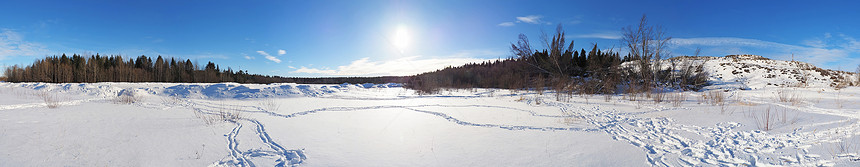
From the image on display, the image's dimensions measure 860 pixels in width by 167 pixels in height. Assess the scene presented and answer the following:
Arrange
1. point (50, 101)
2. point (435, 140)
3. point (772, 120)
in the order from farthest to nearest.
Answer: point (50, 101)
point (772, 120)
point (435, 140)

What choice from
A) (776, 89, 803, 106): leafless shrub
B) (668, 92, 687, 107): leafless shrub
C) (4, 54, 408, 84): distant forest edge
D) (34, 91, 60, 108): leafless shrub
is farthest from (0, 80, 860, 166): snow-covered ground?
(4, 54, 408, 84): distant forest edge

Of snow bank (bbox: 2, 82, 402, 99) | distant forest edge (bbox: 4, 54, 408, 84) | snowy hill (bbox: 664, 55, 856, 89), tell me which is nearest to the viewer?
snow bank (bbox: 2, 82, 402, 99)

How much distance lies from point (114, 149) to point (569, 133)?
4.73m

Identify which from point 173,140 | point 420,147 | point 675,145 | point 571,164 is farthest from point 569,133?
point 173,140

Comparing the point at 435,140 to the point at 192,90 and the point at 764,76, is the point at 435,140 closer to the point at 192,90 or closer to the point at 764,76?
the point at 192,90

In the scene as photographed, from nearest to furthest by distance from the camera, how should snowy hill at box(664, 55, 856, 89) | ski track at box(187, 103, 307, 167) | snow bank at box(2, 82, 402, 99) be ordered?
ski track at box(187, 103, 307, 167), snow bank at box(2, 82, 402, 99), snowy hill at box(664, 55, 856, 89)

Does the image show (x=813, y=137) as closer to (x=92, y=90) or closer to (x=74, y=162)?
(x=74, y=162)

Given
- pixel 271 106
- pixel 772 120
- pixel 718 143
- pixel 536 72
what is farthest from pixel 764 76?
pixel 271 106

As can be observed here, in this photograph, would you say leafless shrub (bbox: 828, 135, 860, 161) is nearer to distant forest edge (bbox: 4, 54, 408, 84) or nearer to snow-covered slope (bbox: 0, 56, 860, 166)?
snow-covered slope (bbox: 0, 56, 860, 166)

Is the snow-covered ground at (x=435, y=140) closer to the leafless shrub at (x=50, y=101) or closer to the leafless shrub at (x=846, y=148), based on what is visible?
the leafless shrub at (x=846, y=148)

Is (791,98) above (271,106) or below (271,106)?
above

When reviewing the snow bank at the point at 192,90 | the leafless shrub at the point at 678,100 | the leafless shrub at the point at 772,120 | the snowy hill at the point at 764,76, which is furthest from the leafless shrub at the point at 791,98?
the snow bank at the point at 192,90

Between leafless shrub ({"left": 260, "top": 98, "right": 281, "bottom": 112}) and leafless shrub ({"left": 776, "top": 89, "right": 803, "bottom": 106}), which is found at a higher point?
leafless shrub ({"left": 776, "top": 89, "right": 803, "bottom": 106})

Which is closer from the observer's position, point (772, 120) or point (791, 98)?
point (772, 120)
